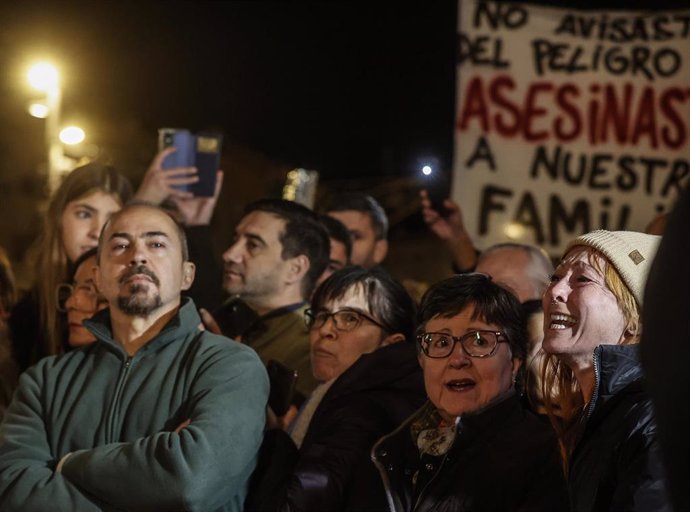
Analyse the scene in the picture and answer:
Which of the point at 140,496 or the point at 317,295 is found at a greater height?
the point at 317,295

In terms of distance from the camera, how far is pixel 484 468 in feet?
12.0

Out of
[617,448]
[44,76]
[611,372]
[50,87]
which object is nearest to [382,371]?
[611,372]

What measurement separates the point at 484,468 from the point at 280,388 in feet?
4.18

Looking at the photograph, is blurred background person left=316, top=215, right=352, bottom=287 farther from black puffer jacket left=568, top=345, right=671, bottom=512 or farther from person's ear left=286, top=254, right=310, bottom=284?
black puffer jacket left=568, top=345, right=671, bottom=512

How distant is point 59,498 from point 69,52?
1089 centimetres

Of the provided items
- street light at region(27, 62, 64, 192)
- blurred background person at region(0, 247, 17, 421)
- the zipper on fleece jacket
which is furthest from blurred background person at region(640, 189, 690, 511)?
street light at region(27, 62, 64, 192)

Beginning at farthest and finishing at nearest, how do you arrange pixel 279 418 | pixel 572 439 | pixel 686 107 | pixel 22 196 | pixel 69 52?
pixel 22 196
pixel 69 52
pixel 686 107
pixel 279 418
pixel 572 439

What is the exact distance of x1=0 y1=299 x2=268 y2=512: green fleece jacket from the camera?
4.00 m

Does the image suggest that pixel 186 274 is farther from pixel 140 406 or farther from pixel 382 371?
pixel 382 371

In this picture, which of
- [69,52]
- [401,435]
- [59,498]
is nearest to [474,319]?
[401,435]

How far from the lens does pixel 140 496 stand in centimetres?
399

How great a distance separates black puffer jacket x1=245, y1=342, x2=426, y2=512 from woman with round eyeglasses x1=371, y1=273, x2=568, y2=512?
0.64 feet

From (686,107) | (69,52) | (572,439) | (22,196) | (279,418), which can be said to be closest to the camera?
(572,439)

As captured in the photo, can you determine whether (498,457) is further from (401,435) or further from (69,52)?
(69,52)
